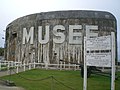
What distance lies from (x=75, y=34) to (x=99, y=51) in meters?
20.6

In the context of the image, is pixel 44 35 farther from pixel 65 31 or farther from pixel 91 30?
pixel 91 30

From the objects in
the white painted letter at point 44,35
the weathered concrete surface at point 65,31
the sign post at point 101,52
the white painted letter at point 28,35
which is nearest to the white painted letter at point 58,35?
the weathered concrete surface at point 65,31

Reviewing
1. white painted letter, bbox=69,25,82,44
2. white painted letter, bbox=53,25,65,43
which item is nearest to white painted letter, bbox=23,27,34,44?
white painted letter, bbox=53,25,65,43

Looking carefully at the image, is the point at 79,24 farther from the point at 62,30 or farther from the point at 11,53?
the point at 11,53

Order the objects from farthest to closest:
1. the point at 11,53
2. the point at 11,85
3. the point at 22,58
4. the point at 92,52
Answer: the point at 11,53, the point at 22,58, the point at 11,85, the point at 92,52

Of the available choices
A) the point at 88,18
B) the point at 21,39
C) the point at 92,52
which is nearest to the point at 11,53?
the point at 21,39

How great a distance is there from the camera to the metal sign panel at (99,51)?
10336mm

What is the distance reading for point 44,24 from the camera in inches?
1287

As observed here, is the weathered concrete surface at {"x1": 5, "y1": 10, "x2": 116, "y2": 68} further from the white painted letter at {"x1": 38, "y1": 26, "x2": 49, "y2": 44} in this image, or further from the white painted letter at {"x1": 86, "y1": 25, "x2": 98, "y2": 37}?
the white painted letter at {"x1": 86, "y1": 25, "x2": 98, "y2": 37}

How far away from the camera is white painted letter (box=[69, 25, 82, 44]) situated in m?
31.2

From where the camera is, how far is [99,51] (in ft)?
35.2

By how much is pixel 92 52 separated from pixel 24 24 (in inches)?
983

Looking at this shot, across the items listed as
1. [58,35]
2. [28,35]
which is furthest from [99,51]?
[28,35]

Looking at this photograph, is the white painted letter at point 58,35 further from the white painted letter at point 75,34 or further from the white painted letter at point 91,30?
the white painted letter at point 91,30
